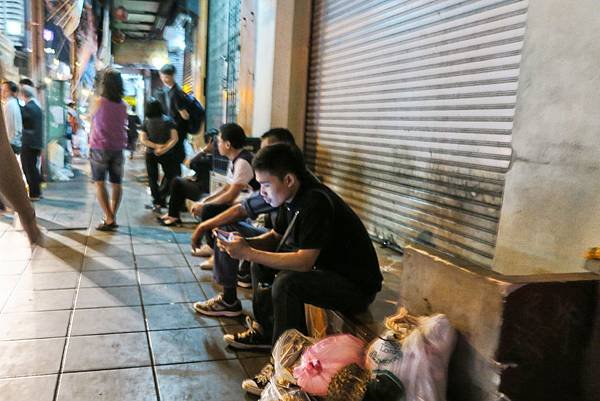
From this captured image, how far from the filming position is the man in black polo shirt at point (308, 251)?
2.99 m

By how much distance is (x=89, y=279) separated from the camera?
16.2 ft

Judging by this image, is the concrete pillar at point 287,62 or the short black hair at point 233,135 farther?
the concrete pillar at point 287,62

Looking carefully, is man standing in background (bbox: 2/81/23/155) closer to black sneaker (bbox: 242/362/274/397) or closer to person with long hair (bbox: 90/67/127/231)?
person with long hair (bbox: 90/67/127/231)

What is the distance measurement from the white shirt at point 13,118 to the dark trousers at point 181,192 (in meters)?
3.31

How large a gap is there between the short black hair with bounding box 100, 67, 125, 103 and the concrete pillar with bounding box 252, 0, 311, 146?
7.31ft

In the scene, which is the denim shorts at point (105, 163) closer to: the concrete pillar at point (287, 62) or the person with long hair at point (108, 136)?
the person with long hair at point (108, 136)

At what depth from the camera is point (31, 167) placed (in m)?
8.81

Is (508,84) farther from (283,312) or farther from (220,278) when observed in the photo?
(220,278)

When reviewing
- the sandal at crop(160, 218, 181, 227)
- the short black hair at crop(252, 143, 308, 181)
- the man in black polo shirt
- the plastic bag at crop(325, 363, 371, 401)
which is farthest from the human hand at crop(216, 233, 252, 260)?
the sandal at crop(160, 218, 181, 227)

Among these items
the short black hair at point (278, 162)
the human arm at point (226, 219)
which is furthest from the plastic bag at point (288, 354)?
the human arm at point (226, 219)

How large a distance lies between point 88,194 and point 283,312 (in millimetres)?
8371

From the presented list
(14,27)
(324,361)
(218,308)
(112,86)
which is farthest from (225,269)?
(14,27)

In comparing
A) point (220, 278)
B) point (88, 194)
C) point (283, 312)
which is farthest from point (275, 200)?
point (88, 194)

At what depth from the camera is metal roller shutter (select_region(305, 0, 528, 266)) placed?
12.5 feet
